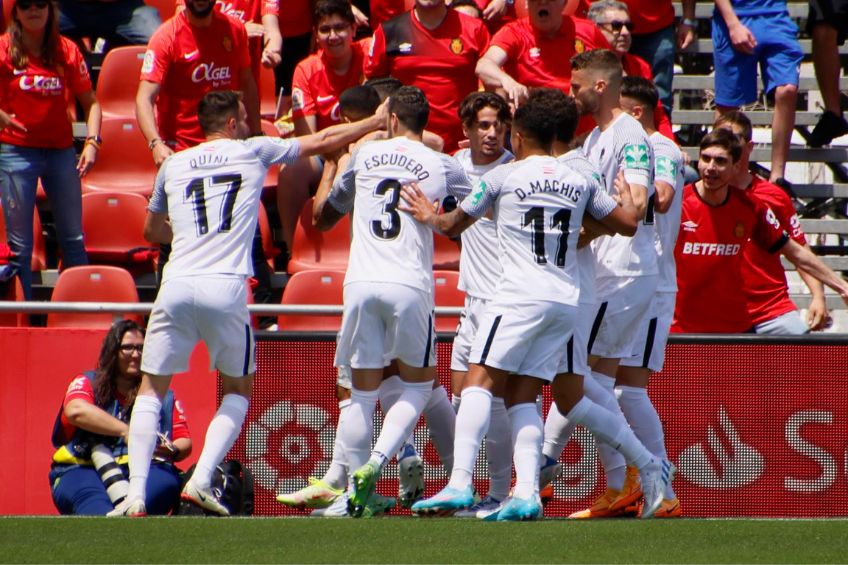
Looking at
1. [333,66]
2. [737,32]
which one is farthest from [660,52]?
[333,66]

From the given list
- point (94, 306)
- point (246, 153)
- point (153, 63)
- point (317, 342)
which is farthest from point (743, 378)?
point (153, 63)

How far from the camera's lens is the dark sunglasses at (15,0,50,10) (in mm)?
9109

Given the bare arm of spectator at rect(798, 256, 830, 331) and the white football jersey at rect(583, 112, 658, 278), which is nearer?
the white football jersey at rect(583, 112, 658, 278)

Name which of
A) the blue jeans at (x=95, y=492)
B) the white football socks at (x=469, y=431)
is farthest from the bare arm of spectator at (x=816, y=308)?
the blue jeans at (x=95, y=492)

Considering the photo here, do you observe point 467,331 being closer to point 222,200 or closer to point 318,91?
point 222,200

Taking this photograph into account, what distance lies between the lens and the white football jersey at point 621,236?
6789 millimetres

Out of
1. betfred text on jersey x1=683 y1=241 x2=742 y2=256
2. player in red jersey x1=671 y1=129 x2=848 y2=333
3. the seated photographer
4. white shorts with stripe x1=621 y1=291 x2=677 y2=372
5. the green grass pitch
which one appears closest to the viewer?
the green grass pitch

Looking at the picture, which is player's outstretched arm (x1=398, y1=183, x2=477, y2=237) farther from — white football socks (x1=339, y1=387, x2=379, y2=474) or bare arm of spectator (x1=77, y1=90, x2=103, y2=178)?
bare arm of spectator (x1=77, y1=90, x2=103, y2=178)

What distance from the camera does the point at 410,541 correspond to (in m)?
5.48

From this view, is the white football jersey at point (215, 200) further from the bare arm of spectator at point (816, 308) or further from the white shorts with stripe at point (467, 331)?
the bare arm of spectator at point (816, 308)

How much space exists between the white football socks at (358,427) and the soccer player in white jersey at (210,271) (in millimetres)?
610

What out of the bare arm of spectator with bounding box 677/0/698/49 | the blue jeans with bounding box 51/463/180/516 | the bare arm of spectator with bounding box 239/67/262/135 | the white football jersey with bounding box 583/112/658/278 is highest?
the bare arm of spectator with bounding box 677/0/698/49

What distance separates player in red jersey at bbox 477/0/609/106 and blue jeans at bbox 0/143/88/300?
10.4 ft

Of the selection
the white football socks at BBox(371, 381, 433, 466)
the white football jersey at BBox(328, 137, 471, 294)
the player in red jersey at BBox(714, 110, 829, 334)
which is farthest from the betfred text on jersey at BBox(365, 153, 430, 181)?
the player in red jersey at BBox(714, 110, 829, 334)
